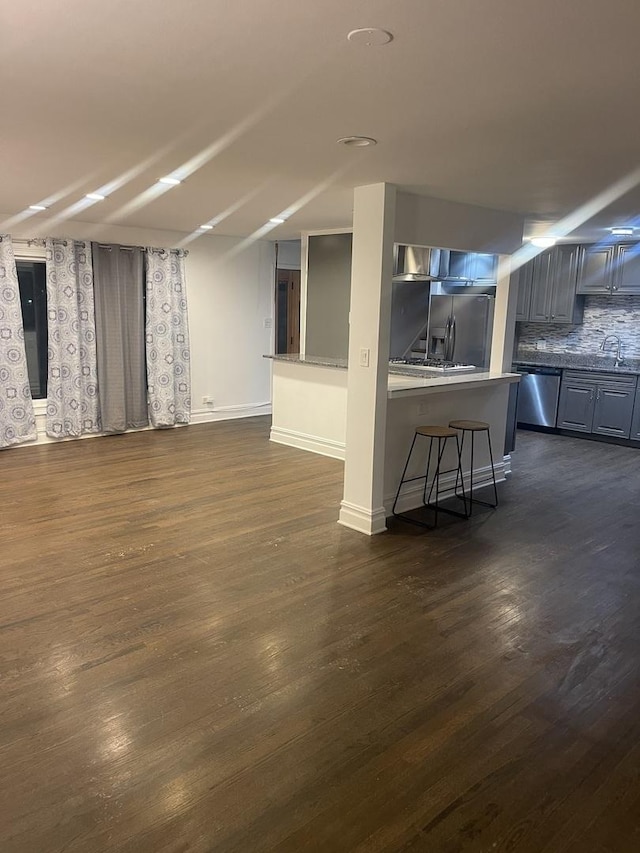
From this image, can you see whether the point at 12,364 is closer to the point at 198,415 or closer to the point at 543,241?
the point at 198,415

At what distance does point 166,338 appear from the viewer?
729 cm

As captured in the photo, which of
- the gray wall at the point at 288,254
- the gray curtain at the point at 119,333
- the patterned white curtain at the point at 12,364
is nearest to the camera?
the patterned white curtain at the point at 12,364

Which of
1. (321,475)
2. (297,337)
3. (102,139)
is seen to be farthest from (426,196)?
(297,337)

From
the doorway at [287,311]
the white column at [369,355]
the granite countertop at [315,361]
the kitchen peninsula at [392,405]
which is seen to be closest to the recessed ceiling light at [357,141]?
the white column at [369,355]

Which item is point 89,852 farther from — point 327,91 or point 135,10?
point 327,91

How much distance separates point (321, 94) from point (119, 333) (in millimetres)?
5137

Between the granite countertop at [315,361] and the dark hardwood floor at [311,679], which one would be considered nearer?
the dark hardwood floor at [311,679]

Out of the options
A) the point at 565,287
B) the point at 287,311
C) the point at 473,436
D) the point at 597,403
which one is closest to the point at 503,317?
the point at 473,436

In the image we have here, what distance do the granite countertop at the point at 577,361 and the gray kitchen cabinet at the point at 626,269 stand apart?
87cm

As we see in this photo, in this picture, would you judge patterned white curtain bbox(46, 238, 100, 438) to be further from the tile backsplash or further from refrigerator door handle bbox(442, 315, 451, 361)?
the tile backsplash

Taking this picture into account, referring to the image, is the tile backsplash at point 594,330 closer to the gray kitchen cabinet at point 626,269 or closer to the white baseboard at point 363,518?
the gray kitchen cabinet at point 626,269

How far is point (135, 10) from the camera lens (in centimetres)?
167

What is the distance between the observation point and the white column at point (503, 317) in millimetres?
5348

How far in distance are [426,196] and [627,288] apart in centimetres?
389
